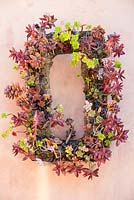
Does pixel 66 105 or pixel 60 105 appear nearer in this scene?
pixel 60 105

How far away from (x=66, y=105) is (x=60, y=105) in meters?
0.15

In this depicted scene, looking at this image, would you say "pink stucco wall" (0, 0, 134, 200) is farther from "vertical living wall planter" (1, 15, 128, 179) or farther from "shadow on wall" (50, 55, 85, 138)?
"vertical living wall planter" (1, 15, 128, 179)

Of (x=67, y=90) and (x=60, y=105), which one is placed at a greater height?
(x=67, y=90)

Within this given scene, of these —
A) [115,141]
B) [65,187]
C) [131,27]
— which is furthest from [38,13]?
[65,187]

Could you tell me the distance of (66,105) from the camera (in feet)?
7.14

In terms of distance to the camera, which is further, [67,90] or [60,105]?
[67,90]

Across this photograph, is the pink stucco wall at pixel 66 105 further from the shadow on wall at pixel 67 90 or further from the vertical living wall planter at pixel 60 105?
the vertical living wall planter at pixel 60 105

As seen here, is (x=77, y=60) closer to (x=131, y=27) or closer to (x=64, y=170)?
(x=131, y=27)

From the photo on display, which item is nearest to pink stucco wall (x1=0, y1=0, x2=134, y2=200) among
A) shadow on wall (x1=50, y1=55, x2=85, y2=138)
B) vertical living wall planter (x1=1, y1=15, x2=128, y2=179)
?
shadow on wall (x1=50, y1=55, x2=85, y2=138)

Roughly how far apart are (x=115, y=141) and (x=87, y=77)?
1.23 feet

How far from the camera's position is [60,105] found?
6.67 feet

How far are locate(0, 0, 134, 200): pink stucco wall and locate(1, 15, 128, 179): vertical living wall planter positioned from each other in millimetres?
123

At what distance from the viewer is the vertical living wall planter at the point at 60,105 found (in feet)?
6.57

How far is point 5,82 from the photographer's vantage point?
87.1 inches
